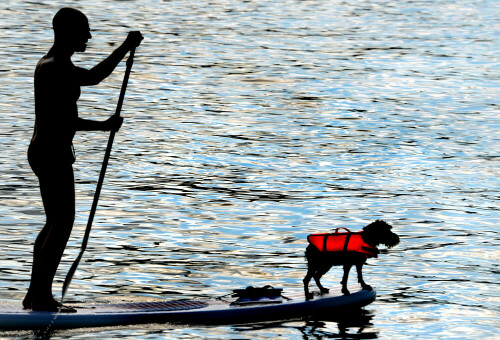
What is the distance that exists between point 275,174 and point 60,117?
24.9ft

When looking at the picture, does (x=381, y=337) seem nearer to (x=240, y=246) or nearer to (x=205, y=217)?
(x=240, y=246)

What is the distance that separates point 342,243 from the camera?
9.51m

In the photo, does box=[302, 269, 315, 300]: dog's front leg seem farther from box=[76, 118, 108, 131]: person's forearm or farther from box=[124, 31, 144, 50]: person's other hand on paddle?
box=[124, 31, 144, 50]: person's other hand on paddle

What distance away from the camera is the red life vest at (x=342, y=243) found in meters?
9.50

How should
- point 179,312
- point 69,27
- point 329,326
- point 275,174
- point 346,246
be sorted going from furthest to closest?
point 275,174 < point 346,246 < point 329,326 < point 179,312 < point 69,27

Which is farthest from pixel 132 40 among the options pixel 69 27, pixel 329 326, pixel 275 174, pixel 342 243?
pixel 275 174

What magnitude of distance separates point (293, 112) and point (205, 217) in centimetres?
868

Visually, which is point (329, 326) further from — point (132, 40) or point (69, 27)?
point (69, 27)

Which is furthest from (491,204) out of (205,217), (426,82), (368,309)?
(426,82)

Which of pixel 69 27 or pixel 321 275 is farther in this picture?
pixel 321 275

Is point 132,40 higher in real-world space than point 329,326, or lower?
higher

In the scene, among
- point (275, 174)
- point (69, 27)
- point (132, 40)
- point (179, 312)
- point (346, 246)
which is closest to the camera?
point (69, 27)

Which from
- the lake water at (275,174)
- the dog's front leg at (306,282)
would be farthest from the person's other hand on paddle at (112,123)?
the dog's front leg at (306,282)

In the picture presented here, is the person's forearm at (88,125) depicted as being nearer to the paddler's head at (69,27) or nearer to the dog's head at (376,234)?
the paddler's head at (69,27)
